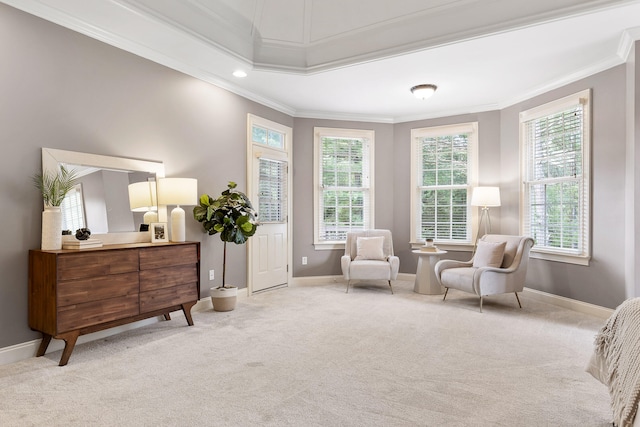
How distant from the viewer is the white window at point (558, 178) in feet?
14.2

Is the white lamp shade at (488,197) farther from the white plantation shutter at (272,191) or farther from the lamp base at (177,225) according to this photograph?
the lamp base at (177,225)

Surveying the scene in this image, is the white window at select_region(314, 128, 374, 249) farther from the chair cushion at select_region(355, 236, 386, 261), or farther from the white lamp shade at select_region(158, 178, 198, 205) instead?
the white lamp shade at select_region(158, 178, 198, 205)

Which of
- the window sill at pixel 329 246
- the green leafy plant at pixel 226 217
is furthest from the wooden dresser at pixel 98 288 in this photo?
the window sill at pixel 329 246

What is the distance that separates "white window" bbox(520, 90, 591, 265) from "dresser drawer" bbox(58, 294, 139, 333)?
4678 millimetres

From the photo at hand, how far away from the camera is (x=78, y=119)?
3221 millimetres

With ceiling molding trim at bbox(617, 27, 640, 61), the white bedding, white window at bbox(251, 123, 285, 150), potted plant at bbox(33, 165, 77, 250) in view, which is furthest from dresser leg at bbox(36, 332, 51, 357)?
ceiling molding trim at bbox(617, 27, 640, 61)

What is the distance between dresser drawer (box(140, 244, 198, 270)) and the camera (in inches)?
130

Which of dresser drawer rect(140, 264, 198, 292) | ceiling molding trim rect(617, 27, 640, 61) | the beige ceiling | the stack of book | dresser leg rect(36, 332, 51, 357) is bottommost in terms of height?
dresser leg rect(36, 332, 51, 357)

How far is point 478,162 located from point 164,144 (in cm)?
442

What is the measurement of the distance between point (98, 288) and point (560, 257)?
4884mm

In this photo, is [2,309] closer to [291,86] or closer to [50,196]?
[50,196]

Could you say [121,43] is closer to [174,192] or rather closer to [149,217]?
[174,192]

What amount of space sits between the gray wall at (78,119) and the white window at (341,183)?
187 cm

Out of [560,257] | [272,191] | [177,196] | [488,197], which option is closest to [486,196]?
[488,197]
